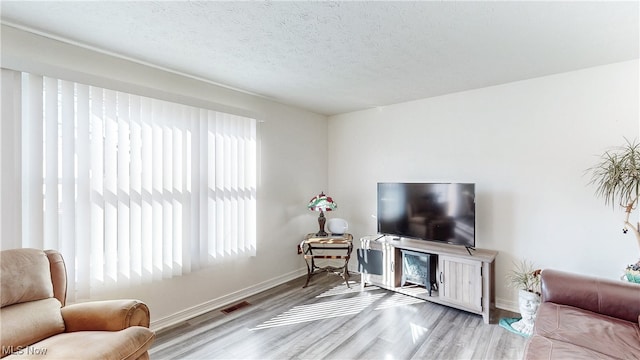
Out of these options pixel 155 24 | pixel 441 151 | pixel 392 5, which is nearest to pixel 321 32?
pixel 392 5

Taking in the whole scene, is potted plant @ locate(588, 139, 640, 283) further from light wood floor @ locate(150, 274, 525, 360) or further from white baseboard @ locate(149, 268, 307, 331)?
white baseboard @ locate(149, 268, 307, 331)

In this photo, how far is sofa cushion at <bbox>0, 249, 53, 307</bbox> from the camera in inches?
61.3

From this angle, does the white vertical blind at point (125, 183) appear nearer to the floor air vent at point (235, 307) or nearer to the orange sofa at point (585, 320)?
the floor air vent at point (235, 307)

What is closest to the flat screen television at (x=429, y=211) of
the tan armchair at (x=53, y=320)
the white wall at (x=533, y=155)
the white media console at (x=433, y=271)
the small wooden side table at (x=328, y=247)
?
the white media console at (x=433, y=271)

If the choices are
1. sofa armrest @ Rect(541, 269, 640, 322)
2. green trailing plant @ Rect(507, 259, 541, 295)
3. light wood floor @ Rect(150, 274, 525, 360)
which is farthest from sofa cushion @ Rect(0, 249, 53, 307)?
green trailing plant @ Rect(507, 259, 541, 295)

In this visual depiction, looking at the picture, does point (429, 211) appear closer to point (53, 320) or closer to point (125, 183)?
point (125, 183)

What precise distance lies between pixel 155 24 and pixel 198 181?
146cm

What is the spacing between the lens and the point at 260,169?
11.4ft

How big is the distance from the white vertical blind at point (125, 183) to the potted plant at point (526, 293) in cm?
287

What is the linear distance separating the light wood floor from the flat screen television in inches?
30.1

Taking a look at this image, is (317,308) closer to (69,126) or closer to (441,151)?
(441,151)

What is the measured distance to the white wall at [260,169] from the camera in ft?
6.48

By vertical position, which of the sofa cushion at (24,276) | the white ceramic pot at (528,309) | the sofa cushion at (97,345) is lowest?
the white ceramic pot at (528,309)

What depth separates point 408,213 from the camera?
3.31 meters
